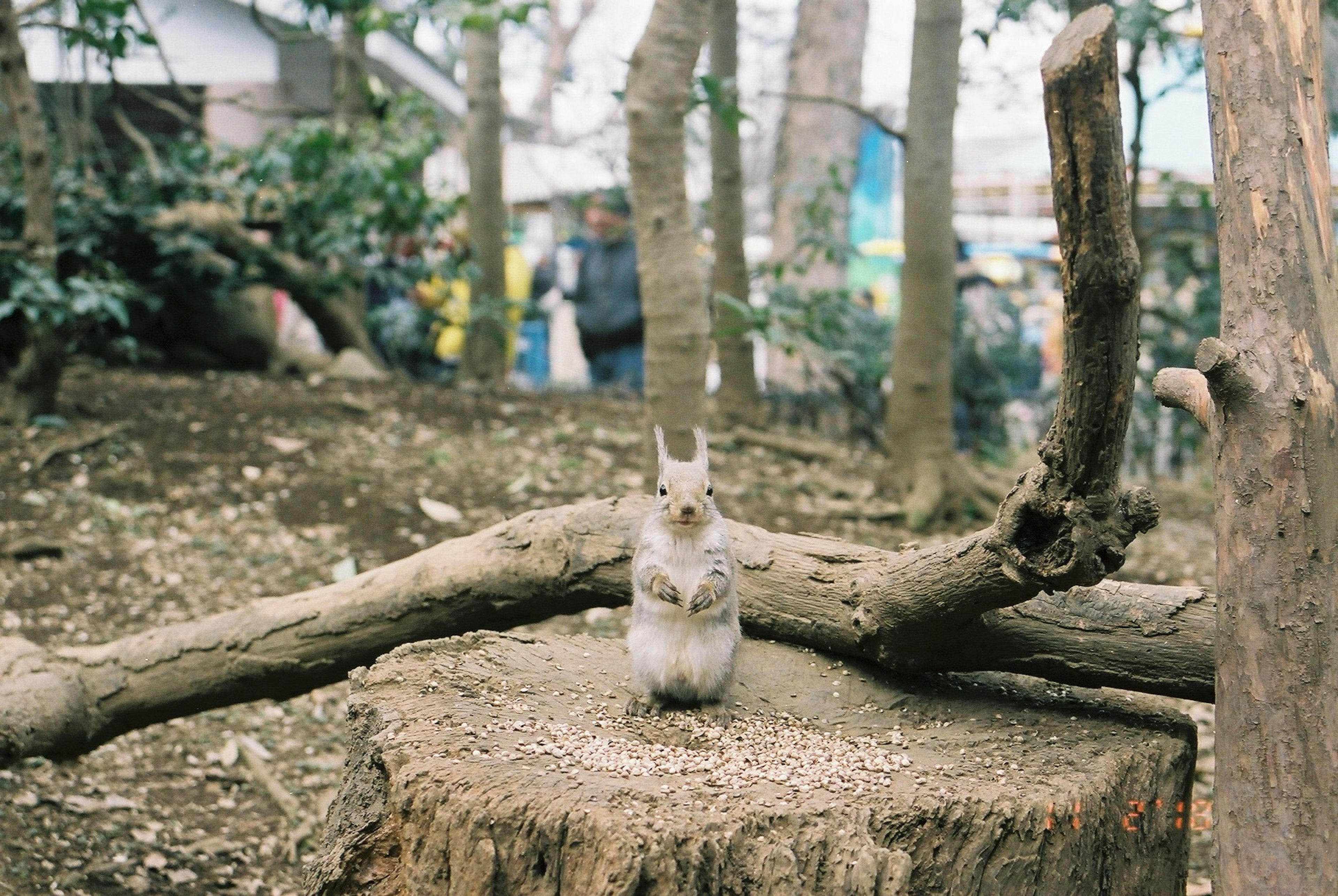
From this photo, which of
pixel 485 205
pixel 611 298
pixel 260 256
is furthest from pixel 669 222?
pixel 611 298

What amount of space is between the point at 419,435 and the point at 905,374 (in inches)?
101

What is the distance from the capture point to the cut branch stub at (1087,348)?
193cm

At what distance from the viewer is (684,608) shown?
2.78 metres

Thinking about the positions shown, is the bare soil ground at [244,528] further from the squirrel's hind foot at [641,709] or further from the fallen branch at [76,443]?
the squirrel's hind foot at [641,709]

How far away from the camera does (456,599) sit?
139 inches

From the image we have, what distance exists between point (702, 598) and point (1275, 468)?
1172mm

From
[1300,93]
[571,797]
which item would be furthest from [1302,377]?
[571,797]

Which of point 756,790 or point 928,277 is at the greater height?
point 928,277

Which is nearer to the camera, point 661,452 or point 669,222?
point 661,452

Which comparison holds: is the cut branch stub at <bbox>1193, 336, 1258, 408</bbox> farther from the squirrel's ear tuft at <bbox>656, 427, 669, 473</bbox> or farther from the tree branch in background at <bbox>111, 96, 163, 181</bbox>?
the tree branch in background at <bbox>111, 96, 163, 181</bbox>

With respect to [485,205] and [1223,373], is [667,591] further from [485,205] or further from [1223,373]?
[485,205]

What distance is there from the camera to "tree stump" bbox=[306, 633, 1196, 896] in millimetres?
2158

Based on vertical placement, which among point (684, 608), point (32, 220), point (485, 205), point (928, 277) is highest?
point (485, 205)

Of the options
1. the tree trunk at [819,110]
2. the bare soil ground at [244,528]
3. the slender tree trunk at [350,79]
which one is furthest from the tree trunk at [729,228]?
the tree trunk at [819,110]
